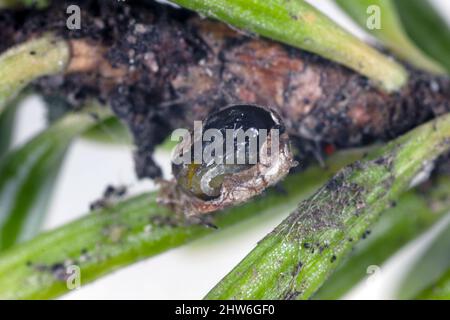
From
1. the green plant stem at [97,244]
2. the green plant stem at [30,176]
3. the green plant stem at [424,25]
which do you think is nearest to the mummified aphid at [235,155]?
the green plant stem at [97,244]

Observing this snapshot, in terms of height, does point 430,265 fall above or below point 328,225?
below

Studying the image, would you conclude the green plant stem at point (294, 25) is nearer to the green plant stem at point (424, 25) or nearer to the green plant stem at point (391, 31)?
the green plant stem at point (391, 31)

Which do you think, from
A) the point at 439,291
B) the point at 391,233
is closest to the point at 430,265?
the point at 391,233

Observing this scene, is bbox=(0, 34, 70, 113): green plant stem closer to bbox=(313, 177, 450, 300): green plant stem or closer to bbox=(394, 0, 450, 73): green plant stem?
bbox=(313, 177, 450, 300): green plant stem

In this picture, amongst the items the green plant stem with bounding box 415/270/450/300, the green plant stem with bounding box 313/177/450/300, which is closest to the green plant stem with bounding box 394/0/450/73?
the green plant stem with bounding box 313/177/450/300

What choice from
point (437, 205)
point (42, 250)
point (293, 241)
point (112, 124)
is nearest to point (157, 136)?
point (112, 124)

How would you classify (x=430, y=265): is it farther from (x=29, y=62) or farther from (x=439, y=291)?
(x=29, y=62)

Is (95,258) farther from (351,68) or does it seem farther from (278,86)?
(351,68)
